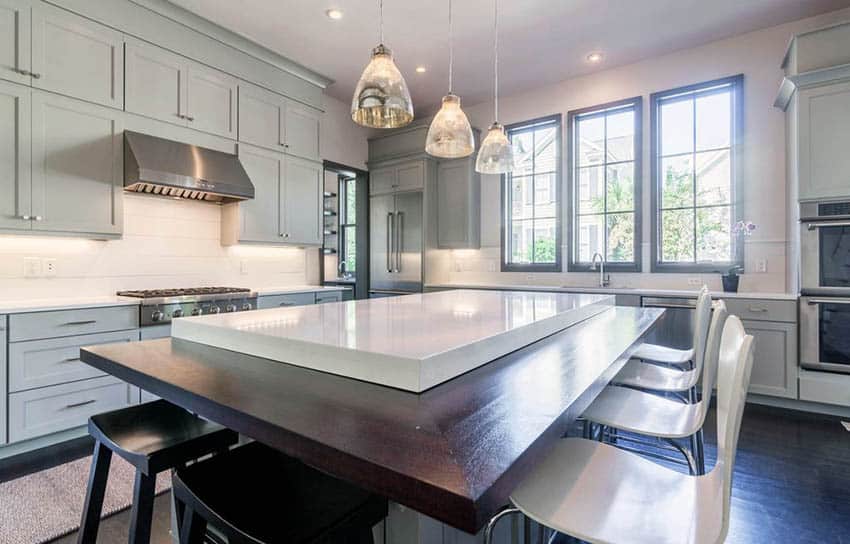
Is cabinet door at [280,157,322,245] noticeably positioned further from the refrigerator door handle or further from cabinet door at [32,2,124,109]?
cabinet door at [32,2,124,109]

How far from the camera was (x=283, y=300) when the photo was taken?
3.85m

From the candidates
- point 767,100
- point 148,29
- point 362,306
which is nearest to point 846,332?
point 767,100

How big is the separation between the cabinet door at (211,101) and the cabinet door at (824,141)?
4501mm

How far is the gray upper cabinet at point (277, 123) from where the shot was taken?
12.4 ft

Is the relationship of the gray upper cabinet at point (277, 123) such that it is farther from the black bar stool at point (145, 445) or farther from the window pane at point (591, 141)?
the black bar stool at point (145, 445)

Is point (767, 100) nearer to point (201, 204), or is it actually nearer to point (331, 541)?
point (331, 541)

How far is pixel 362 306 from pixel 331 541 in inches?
45.5

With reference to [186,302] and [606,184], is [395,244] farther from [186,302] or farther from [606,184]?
[186,302]

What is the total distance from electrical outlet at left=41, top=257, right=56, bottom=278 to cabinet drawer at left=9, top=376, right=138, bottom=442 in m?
0.81

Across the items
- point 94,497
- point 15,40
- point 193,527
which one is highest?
point 15,40

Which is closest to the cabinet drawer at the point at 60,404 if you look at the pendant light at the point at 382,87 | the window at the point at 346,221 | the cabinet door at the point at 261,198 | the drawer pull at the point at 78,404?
the drawer pull at the point at 78,404

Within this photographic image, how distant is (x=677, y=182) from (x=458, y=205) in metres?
2.25

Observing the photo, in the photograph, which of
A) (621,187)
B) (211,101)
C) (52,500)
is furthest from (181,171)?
(621,187)

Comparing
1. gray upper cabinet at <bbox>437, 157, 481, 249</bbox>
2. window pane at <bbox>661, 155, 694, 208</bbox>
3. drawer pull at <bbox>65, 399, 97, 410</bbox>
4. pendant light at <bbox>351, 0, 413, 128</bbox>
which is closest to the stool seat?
pendant light at <bbox>351, 0, 413, 128</bbox>
